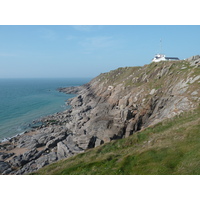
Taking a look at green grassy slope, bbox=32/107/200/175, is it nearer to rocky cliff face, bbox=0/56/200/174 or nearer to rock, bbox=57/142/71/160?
rocky cliff face, bbox=0/56/200/174

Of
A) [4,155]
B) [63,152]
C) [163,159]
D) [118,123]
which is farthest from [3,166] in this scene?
[163,159]

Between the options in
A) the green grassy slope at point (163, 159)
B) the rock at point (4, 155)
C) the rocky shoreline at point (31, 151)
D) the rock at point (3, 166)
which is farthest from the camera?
the rock at point (4, 155)

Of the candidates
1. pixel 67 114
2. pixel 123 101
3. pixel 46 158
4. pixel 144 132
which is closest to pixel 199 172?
pixel 144 132

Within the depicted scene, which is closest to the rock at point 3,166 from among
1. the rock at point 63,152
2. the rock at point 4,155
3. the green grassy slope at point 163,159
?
the rock at point 4,155

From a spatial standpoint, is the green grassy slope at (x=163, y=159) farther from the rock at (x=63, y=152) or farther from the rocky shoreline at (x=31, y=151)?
the rocky shoreline at (x=31, y=151)

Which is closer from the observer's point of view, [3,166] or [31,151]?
[3,166]

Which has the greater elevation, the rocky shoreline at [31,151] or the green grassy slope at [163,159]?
the green grassy slope at [163,159]

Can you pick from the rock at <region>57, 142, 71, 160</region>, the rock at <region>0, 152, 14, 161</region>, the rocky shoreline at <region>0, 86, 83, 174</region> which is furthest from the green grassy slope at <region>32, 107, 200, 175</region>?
the rock at <region>0, 152, 14, 161</region>

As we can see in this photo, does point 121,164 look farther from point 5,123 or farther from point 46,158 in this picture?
point 5,123

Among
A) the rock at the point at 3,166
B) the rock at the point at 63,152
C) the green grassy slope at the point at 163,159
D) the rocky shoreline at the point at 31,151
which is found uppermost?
the green grassy slope at the point at 163,159

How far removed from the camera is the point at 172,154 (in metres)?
13.8

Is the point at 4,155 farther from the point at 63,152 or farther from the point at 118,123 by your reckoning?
the point at 118,123

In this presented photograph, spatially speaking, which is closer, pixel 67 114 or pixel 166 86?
pixel 166 86

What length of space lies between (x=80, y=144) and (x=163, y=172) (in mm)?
21465
